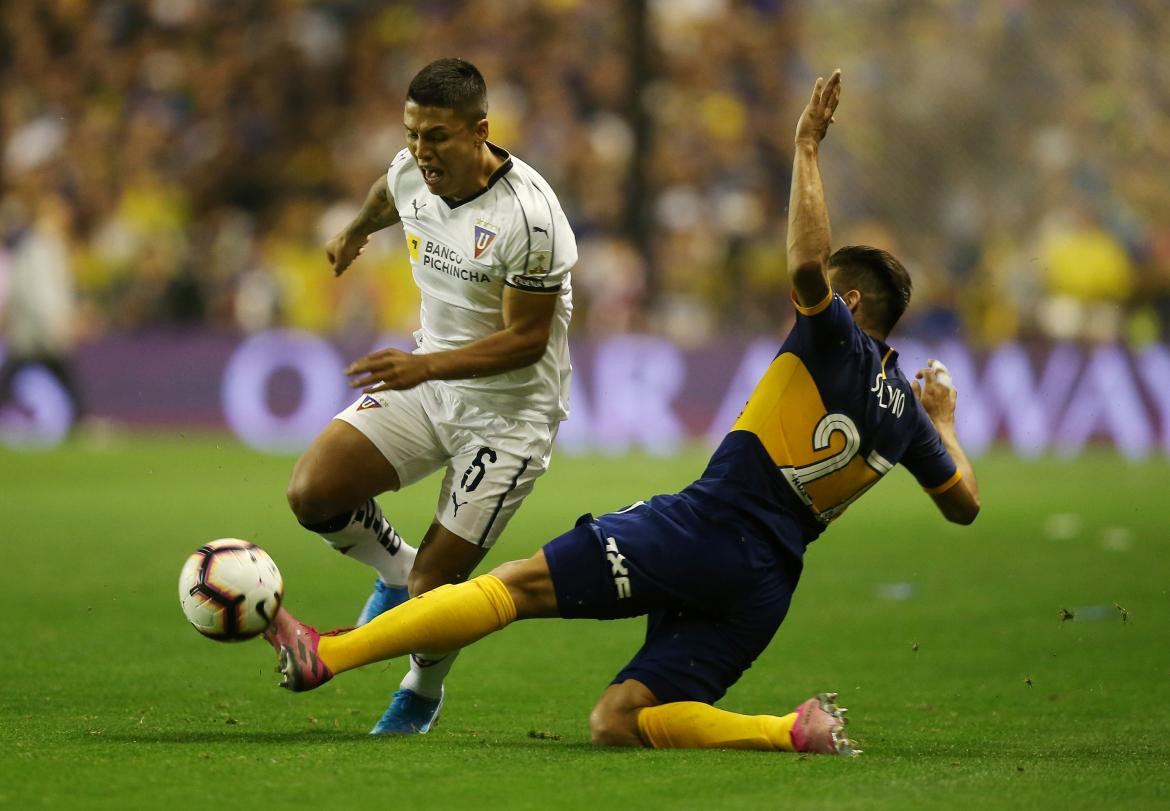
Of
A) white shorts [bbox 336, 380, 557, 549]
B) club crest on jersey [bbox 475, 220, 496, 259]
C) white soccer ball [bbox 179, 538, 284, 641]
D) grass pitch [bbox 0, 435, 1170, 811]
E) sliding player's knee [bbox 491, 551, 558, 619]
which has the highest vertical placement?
club crest on jersey [bbox 475, 220, 496, 259]

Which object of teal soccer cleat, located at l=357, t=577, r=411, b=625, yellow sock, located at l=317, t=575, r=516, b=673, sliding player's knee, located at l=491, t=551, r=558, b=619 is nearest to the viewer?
yellow sock, located at l=317, t=575, r=516, b=673

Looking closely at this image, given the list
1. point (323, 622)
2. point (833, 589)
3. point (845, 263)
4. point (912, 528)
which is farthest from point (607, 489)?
point (845, 263)

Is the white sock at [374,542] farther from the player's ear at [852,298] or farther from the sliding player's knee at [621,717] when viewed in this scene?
the player's ear at [852,298]

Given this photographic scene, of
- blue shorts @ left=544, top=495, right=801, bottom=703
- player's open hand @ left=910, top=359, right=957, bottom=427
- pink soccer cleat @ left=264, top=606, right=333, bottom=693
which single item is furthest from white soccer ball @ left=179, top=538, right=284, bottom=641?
player's open hand @ left=910, top=359, right=957, bottom=427

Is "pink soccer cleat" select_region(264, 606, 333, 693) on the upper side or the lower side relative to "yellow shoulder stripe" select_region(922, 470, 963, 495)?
lower

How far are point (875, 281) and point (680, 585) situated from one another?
1160 mm

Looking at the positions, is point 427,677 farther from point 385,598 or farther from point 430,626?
point 385,598

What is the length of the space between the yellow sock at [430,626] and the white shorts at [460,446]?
2.60 feet

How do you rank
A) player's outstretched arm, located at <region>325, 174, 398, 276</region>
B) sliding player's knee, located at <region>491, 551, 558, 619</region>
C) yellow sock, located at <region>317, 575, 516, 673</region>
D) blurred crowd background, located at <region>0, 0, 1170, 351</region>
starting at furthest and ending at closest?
blurred crowd background, located at <region>0, 0, 1170, 351</region>, player's outstretched arm, located at <region>325, 174, 398, 276</region>, sliding player's knee, located at <region>491, 551, 558, 619</region>, yellow sock, located at <region>317, 575, 516, 673</region>

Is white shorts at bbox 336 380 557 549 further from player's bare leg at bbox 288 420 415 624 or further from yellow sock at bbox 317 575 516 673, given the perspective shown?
yellow sock at bbox 317 575 516 673

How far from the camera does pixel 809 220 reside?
16.4 ft

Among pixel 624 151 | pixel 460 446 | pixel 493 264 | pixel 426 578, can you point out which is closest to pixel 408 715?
pixel 426 578

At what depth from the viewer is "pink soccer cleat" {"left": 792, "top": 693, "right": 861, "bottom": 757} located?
16.4ft

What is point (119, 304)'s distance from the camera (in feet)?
65.2
